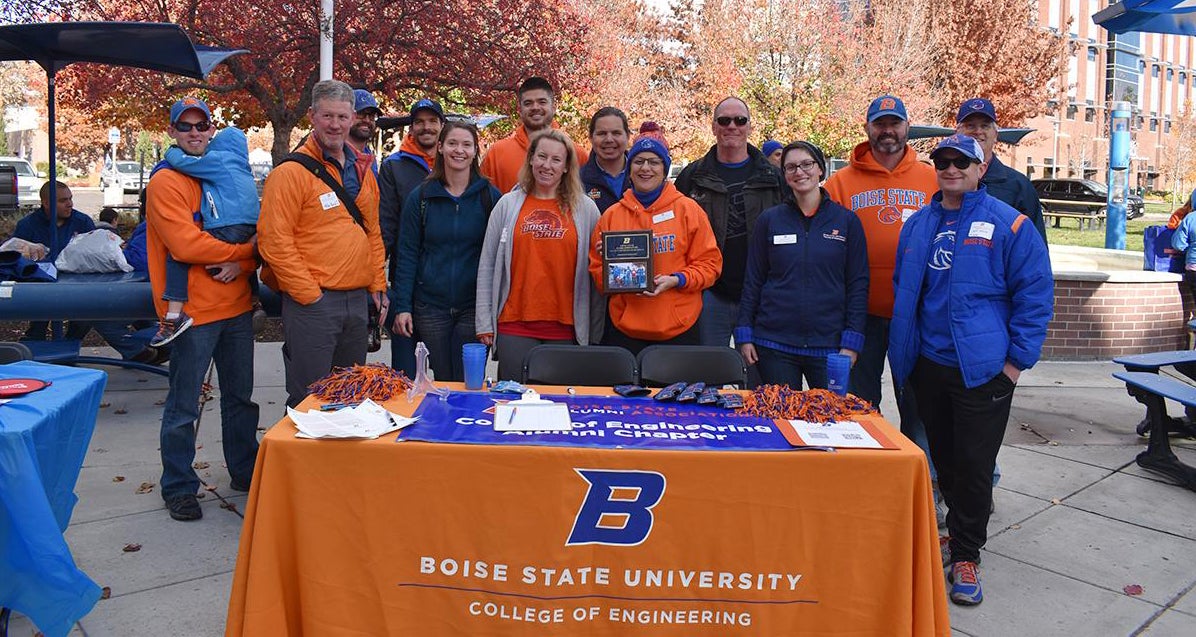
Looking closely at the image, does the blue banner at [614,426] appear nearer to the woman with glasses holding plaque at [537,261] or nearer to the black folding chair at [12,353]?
the woman with glasses holding plaque at [537,261]

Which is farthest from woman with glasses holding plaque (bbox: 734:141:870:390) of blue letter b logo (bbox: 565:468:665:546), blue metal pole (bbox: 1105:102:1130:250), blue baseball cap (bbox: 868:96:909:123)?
blue metal pole (bbox: 1105:102:1130:250)

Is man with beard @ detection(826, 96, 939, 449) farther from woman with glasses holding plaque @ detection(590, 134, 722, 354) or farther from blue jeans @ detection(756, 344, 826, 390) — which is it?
woman with glasses holding plaque @ detection(590, 134, 722, 354)

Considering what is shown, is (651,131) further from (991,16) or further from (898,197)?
(991,16)

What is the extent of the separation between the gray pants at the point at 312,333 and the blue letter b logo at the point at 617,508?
211 cm

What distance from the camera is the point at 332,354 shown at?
15.5 ft

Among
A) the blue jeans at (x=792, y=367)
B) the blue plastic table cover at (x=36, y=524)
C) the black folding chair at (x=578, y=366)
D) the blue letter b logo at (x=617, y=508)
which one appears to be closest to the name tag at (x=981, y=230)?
the blue jeans at (x=792, y=367)

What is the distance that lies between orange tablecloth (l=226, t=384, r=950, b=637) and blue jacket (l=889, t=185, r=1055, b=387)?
997 millimetres

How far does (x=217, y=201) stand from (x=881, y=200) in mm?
3275

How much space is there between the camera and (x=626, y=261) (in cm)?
431

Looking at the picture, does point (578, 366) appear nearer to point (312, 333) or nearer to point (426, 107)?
point (312, 333)

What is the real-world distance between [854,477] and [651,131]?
3008 millimetres

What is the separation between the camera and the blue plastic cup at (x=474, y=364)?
3.70m

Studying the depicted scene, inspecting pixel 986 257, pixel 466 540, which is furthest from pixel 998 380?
pixel 466 540

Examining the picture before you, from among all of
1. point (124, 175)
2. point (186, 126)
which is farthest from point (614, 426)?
point (124, 175)
